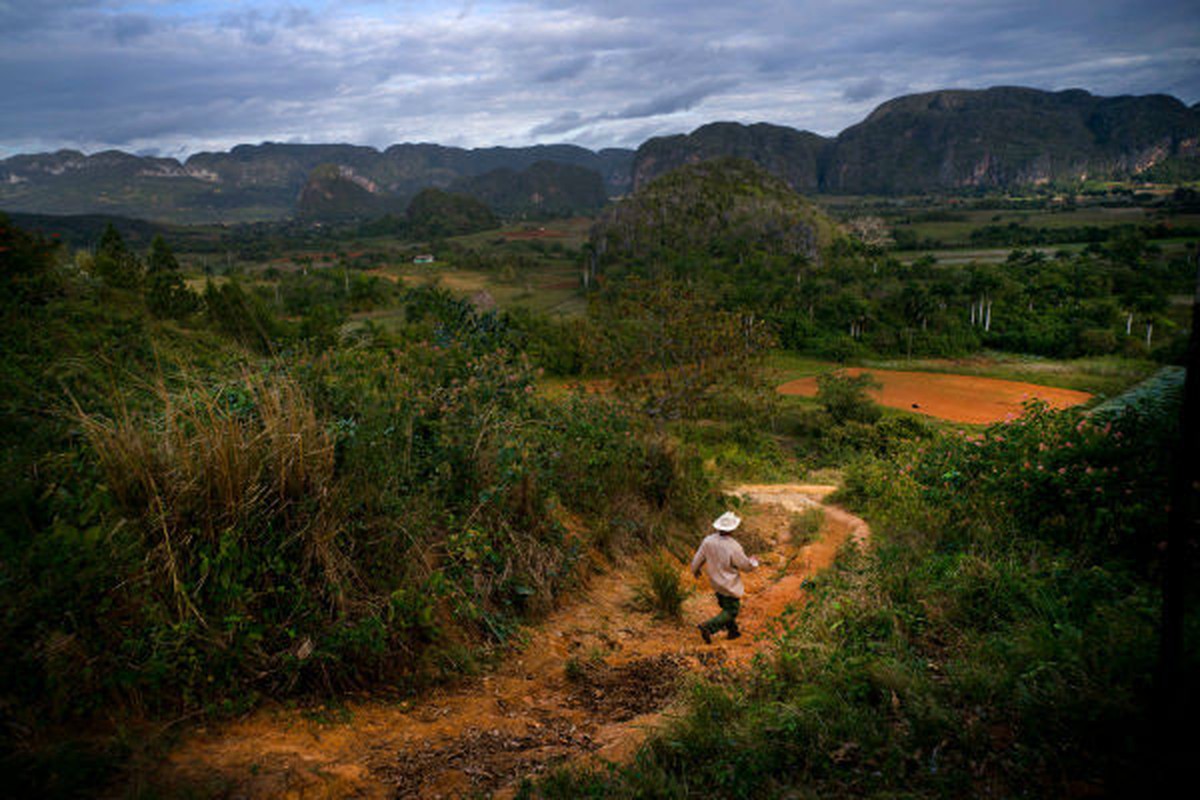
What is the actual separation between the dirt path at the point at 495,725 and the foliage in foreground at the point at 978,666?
43 centimetres

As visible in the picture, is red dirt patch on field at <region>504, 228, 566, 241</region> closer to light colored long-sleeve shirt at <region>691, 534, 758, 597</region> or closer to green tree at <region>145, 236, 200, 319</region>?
green tree at <region>145, 236, 200, 319</region>

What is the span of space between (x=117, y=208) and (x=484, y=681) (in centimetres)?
21783

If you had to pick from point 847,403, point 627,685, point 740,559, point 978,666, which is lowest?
point 847,403

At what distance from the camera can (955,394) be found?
119 feet

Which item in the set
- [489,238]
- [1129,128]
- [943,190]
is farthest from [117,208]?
[1129,128]

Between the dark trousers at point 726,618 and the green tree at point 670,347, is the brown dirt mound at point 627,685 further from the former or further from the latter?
the green tree at point 670,347

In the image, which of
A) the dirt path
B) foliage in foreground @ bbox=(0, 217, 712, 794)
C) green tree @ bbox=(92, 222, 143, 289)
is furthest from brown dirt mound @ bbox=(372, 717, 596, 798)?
green tree @ bbox=(92, 222, 143, 289)

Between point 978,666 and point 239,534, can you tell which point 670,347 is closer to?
point 978,666

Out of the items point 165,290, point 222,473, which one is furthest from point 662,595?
point 165,290

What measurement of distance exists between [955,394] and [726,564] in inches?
1420

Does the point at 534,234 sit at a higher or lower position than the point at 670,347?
higher

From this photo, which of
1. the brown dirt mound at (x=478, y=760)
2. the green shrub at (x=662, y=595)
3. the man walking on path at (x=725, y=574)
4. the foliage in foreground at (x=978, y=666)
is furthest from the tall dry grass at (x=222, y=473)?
the man walking on path at (x=725, y=574)

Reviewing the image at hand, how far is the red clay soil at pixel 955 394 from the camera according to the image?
32.1 metres

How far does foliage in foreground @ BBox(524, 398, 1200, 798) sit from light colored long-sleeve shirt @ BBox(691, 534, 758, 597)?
511 mm
